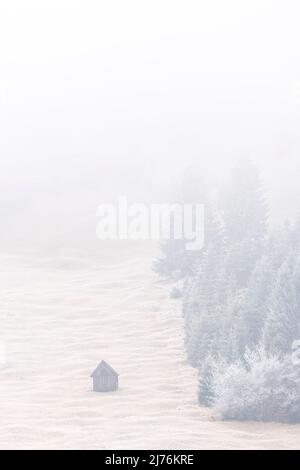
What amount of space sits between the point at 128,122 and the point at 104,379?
96.3 meters

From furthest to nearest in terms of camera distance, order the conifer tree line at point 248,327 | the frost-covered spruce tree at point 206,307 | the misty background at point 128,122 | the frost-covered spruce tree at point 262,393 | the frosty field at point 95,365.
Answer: the misty background at point 128,122 < the frost-covered spruce tree at point 206,307 < the conifer tree line at point 248,327 < the frost-covered spruce tree at point 262,393 < the frosty field at point 95,365

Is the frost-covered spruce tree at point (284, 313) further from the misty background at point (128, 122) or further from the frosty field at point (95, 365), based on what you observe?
the misty background at point (128, 122)

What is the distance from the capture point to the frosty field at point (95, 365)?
25328 millimetres

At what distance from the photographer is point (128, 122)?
12712 cm

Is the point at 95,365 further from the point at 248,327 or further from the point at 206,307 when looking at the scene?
the point at 248,327

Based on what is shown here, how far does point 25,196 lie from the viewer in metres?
103

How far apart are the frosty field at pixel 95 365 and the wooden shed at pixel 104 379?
41 centimetres

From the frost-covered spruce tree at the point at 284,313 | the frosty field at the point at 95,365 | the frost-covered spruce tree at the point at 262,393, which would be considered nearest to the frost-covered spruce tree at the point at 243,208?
the frosty field at the point at 95,365

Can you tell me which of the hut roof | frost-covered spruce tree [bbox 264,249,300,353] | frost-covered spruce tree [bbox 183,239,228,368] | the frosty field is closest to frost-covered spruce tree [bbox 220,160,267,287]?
frost-covered spruce tree [bbox 183,239,228,368]

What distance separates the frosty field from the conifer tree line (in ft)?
2.49

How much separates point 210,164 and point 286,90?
42.4 metres

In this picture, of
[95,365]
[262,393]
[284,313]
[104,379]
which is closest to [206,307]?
[95,365]

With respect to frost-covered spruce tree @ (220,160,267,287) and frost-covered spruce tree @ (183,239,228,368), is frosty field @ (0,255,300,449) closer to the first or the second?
A: frost-covered spruce tree @ (183,239,228,368)
